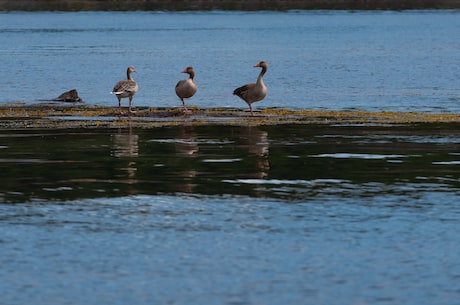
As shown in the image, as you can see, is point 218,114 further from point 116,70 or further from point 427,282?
point 116,70

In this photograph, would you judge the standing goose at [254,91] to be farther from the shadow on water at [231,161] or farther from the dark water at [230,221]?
the dark water at [230,221]

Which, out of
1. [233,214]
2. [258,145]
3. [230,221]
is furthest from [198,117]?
[230,221]

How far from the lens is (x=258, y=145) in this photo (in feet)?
100

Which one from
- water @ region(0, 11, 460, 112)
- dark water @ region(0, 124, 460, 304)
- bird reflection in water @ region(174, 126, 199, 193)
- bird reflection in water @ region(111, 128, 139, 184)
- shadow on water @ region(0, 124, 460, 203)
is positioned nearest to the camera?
dark water @ region(0, 124, 460, 304)

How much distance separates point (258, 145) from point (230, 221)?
419 inches

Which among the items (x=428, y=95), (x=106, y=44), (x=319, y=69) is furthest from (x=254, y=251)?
(x=106, y=44)

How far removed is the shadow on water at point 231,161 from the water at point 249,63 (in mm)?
12052

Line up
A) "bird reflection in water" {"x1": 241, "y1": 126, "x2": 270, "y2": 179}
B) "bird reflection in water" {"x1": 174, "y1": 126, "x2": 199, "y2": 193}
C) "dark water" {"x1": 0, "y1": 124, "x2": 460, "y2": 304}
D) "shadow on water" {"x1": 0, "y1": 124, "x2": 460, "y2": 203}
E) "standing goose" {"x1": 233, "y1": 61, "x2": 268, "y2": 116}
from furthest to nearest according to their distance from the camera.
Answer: "standing goose" {"x1": 233, "y1": 61, "x2": 268, "y2": 116}, "bird reflection in water" {"x1": 241, "y1": 126, "x2": 270, "y2": 179}, "bird reflection in water" {"x1": 174, "y1": 126, "x2": 199, "y2": 193}, "shadow on water" {"x1": 0, "y1": 124, "x2": 460, "y2": 203}, "dark water" {"x1": 0, "y1": 124, "x2": 460, "y2": 304}

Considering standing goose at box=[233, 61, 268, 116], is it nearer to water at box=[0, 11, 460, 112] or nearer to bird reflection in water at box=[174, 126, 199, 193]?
bird reflection in water at box=[174, 126, 199, 193]

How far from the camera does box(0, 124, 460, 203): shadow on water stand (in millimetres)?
23375

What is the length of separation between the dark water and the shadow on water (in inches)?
2.5

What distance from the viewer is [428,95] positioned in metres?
53.1

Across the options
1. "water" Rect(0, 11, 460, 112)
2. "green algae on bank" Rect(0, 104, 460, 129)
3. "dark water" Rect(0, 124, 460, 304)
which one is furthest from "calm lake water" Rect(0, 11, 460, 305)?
"water" Rect(0, 11, 460, 112)

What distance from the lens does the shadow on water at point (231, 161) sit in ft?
76.7
